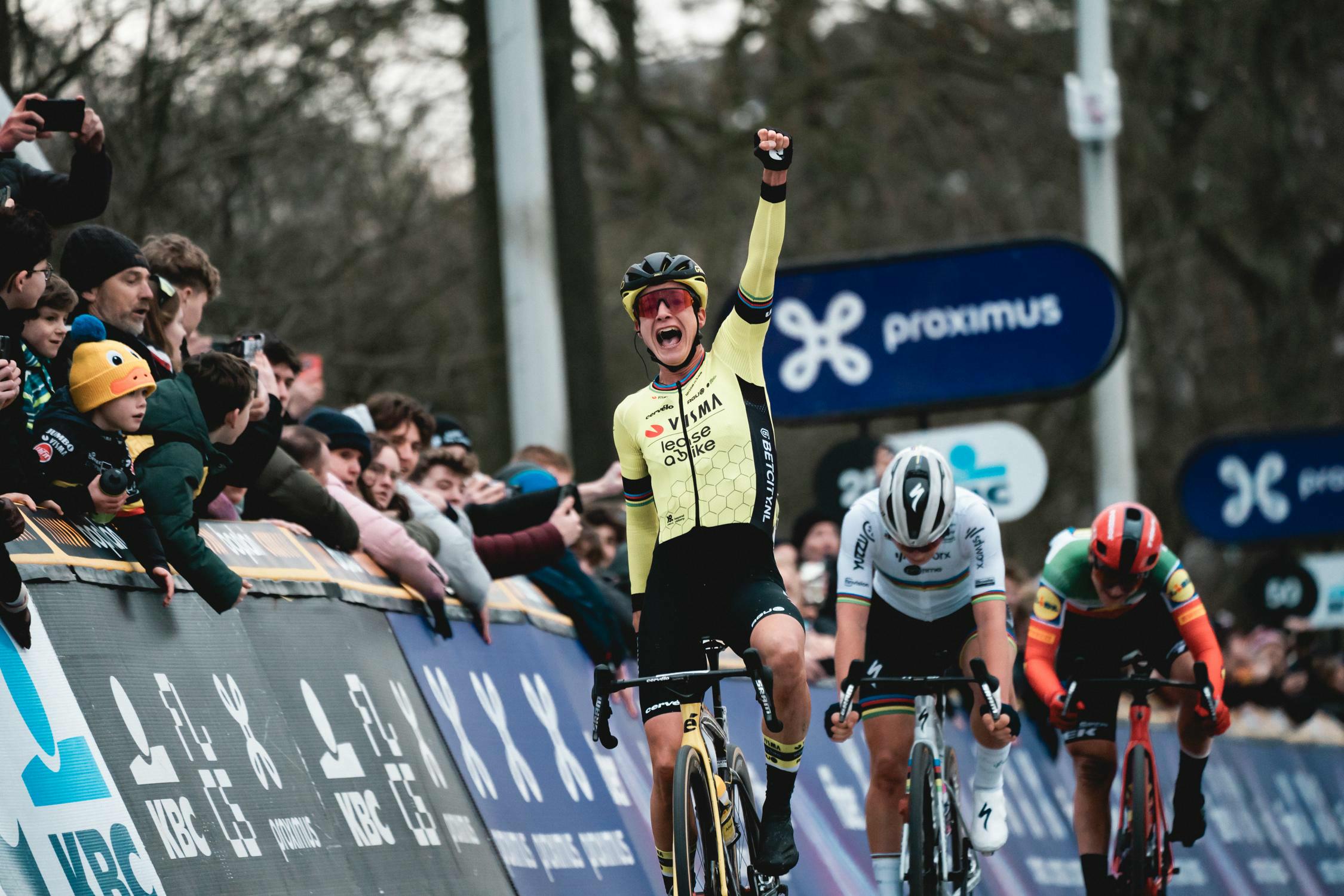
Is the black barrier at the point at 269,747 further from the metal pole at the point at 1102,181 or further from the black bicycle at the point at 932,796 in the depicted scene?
the metal pole at the point at 1102,181

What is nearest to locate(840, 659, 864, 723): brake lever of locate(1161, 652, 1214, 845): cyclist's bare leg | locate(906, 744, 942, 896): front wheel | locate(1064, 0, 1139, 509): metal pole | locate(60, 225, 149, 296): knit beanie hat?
locate(906, 744, 942, 896): front wheel

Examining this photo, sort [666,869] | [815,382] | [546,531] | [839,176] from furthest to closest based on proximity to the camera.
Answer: [839,176], [815,382], [546,531], [666,869]

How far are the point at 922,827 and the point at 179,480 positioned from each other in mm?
3313

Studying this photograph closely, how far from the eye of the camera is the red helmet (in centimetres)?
925

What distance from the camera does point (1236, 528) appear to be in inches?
779

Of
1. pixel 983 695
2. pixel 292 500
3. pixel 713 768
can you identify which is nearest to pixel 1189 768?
pixel 983 695

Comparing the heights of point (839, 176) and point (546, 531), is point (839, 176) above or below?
above

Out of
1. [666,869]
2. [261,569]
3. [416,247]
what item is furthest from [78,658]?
[416,247]

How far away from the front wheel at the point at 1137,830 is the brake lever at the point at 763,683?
3029mm

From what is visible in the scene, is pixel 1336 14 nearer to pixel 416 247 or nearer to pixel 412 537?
pixel 416 247

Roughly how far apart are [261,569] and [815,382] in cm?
653

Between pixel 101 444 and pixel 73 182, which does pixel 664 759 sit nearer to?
pixel 101 444

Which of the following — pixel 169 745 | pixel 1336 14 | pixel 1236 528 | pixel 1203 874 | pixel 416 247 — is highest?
pixel 1336 14

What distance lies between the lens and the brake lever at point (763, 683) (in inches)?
255
